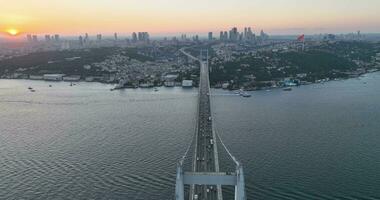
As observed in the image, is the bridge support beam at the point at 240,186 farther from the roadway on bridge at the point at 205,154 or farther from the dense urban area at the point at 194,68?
the dense urban area at the point at 194,68

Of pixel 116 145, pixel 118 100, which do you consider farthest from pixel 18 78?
pixel 116 145

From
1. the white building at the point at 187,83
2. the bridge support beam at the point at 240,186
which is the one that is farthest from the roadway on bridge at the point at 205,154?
the white building at the point at 187,83

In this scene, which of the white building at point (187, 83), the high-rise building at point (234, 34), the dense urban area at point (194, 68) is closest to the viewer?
the white building at point (187, 83)

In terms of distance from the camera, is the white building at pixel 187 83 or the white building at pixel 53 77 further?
the white building at pixel 53 77

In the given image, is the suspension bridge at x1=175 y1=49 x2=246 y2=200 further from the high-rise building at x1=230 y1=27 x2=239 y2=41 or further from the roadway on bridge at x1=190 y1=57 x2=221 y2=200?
Result: the high-rise building at x1=230 y1=27 x2=239 y2=41

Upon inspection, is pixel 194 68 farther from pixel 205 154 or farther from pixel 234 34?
pixel 234 34

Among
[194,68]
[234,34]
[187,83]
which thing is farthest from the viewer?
[234,34]

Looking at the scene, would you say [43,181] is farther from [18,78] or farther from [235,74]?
[18,78]

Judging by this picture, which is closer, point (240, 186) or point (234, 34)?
point (240, 186)

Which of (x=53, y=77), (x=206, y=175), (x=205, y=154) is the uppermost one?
(x=206, y=175)

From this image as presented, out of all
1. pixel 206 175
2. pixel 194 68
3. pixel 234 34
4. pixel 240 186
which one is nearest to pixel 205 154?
pixel 206 175

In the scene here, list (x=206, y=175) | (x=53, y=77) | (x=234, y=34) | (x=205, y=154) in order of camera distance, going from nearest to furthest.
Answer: (x=206, y=175), (x=205, y=154), (x=53, y=77), (x=234, y=34)

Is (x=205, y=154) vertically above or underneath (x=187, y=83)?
above
